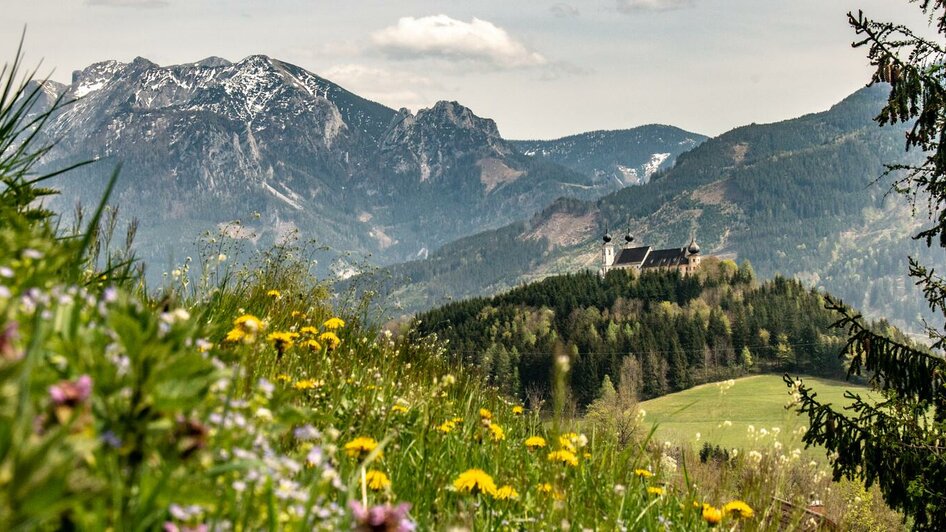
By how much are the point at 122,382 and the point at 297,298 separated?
23.6ft

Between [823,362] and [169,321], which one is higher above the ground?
[169,321]

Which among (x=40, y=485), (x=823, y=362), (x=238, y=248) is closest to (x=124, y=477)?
(x=40, y=485)

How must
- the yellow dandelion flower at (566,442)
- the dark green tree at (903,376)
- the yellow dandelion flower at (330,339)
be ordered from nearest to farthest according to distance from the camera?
the yellow dandelion flower at (566,442) → the yellow dandelion flower at (330,339) → the dark green tree at (903,376)

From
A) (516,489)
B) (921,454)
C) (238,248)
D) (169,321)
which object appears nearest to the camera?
(169,321)

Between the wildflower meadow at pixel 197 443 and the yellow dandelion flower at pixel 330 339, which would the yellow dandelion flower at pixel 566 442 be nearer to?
the wildflower meadow at pixel 197 443

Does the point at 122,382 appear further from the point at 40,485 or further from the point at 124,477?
the point at 40,485

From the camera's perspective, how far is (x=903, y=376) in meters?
11.7

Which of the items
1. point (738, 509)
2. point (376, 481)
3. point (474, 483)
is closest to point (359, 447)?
point (376, 481)

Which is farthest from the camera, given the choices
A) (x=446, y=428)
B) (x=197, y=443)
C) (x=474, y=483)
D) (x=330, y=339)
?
(x=330, y=339)

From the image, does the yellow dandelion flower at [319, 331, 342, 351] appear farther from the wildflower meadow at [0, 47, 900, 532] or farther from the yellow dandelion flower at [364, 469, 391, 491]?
the yellow dandelion flower at [364, 469, 391, 491]

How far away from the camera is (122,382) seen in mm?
1646

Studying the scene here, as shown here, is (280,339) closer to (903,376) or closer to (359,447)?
(359,447)

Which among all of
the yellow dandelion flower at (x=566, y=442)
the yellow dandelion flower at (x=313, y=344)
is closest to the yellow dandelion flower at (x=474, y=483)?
the yellow dandelion flower at (x=566, y=442)

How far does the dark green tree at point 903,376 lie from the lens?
11133 mm
